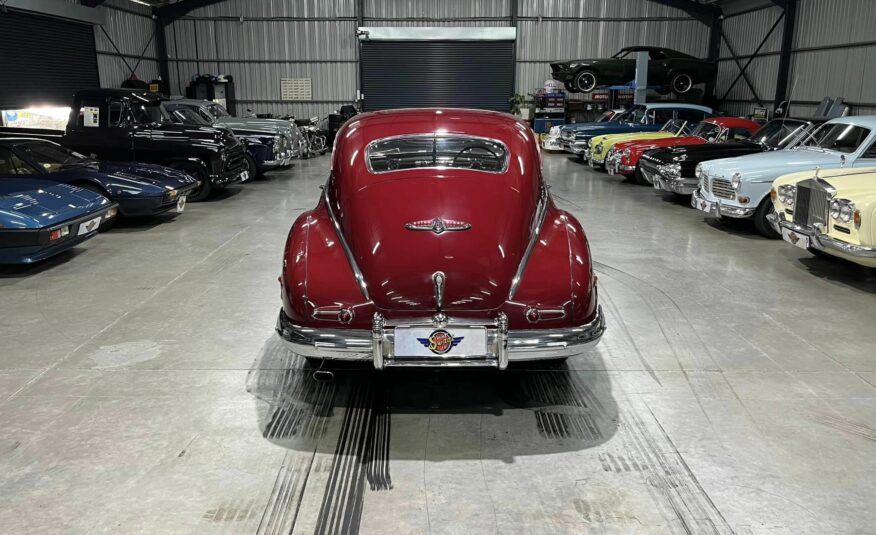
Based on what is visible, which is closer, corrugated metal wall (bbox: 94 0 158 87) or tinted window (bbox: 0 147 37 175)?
tinted window (bbox: 0 147 37 175)

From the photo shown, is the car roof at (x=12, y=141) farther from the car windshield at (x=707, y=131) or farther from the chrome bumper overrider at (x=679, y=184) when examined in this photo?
the car windshield at (x=707, y=131)

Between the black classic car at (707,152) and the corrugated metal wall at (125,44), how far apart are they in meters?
16.7

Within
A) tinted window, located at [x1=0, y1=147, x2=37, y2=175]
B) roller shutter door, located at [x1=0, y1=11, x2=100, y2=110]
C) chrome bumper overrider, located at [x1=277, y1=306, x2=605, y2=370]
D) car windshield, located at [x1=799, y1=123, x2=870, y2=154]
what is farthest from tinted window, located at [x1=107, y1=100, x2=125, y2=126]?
car windshield, located at [x1=799, y1=123, x2=870, y2=154]

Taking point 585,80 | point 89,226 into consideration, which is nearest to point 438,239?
point 89,226

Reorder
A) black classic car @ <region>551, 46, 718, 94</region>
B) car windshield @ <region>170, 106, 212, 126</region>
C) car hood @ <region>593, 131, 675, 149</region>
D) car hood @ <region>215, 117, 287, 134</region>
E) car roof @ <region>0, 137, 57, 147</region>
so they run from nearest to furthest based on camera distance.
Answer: car roof @ <region>0, 137, 57, 147</region>
car windshield @ <region>170, 106, 212, 126</region>
car hood @ <region>593, 131, 675, 149</region>
car hood @ <region>215, 117, 287, 134</region>
black classic car @ <region>551, 46, 718, 94</region>

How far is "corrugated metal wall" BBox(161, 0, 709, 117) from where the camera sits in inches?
907

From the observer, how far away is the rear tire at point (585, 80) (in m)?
19.5

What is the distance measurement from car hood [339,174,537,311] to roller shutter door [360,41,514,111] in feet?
65.8

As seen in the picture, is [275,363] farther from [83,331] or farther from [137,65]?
[137,65]

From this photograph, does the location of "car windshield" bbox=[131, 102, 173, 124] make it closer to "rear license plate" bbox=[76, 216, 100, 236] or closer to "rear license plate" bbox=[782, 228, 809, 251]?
"rear license plate" bbox=[76, 216, 100, 236]

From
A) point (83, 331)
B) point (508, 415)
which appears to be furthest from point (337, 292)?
point (83, 331)

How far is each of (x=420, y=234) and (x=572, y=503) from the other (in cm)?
155

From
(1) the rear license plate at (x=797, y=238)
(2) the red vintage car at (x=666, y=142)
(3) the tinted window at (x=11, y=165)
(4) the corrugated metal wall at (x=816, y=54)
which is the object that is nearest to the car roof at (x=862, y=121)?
(1) the rear license plate at (x=797, y=238)

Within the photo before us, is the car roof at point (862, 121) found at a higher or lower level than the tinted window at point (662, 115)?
lower
